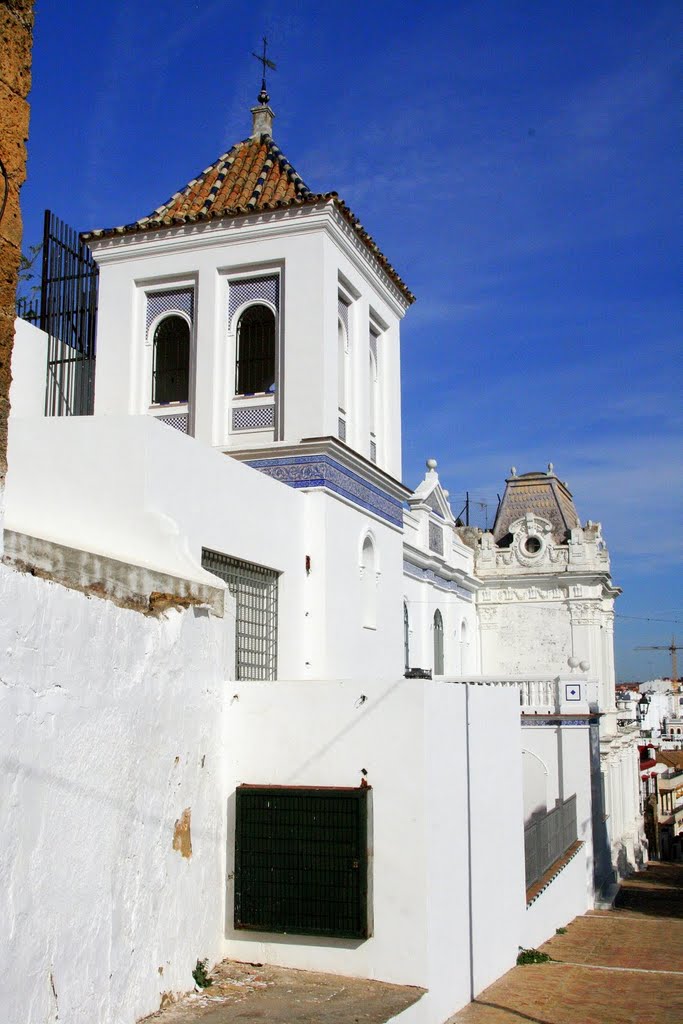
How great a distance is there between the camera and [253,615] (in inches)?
444

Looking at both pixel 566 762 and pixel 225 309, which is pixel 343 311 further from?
pixel 566 762

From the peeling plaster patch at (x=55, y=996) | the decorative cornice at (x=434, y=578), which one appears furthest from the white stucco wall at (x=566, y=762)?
the peeling plaster patch at (x=55, y=996)

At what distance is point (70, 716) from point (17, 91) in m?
3.26

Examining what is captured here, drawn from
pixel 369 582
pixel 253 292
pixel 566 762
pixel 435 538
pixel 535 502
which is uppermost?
pixel 535 502

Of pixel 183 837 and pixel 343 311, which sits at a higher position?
pixel 343 311

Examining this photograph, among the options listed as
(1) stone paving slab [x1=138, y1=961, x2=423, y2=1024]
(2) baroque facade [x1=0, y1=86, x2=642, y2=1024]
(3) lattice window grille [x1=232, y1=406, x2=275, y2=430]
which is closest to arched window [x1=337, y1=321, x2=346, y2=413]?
(2) baroque facade [x1=0, y1=86, x2=642, y2=1024]

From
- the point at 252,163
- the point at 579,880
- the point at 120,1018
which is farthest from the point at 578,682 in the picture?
the point at 120,1018

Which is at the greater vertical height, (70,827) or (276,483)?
(276,483)

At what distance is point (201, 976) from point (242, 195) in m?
9.78

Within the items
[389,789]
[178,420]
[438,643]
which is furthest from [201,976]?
[438,643]

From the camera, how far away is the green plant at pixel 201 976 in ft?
24.4

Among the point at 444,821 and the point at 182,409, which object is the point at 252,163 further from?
the point at 444,821

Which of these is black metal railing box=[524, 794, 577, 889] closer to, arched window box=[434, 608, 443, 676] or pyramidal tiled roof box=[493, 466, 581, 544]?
arched window box=[434, 608, 443, 676]

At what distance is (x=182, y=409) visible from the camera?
13.8 meters
